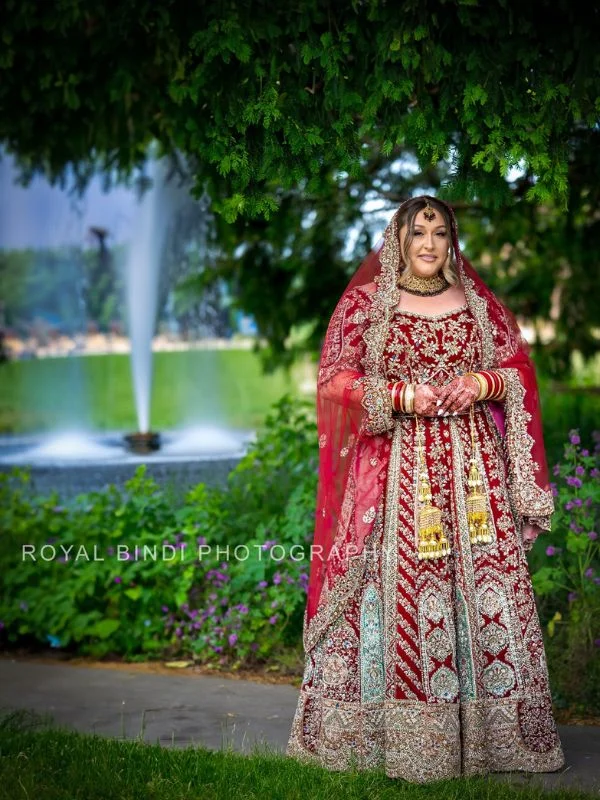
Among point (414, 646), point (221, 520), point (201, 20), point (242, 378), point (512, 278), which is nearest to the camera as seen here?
point (414, 646)

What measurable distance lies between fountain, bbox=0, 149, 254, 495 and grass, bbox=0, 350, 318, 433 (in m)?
1.70

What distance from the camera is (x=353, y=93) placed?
4.36 meters

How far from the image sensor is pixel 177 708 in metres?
4.89

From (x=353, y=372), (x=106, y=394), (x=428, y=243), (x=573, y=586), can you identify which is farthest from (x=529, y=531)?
(x=106, y=394)

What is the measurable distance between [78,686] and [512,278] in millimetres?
6098

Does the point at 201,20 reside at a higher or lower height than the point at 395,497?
higher

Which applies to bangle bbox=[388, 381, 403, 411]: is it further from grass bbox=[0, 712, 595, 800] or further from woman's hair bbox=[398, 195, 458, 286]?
grass bbox=[0, 712, 595, 800]

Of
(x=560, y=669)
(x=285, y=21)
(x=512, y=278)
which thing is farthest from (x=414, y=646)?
(x=512, y=278)

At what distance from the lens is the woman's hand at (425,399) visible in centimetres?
387

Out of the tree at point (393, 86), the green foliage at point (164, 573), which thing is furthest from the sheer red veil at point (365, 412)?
the green foliage at point (164, 573)

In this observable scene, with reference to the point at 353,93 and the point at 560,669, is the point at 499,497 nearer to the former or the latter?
the point at 560,669

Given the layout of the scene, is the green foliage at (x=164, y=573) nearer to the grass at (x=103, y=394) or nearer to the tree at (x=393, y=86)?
the tree at (x=393, y=86)

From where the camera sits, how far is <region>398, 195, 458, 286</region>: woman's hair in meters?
4.08

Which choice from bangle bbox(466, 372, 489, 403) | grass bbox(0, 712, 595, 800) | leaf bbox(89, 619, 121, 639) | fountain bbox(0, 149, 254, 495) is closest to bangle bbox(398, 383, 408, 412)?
bangle bbox(466, 372, 489, 403)
